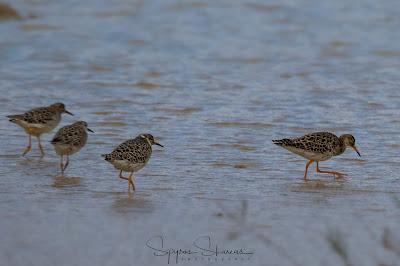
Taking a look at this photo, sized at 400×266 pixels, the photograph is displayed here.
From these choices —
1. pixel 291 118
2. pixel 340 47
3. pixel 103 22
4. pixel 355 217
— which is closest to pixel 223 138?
pixel 291 118

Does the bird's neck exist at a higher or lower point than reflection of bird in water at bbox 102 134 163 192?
lower

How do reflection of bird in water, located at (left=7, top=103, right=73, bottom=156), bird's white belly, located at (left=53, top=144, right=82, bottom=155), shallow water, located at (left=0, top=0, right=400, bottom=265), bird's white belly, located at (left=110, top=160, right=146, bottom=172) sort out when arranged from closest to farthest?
shallow water, located at (left=0, top=0, right=400, bottom=265) → bird's white belly, located at (left=110, top=160, right=146, bottom=172) → bird's white belly, located at (left=53, top=144, right=82, bottom=155) → reflection of bird in water, located at (left=7, top=103, right=73, bottom=156)

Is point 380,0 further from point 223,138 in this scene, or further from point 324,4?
point 223,138

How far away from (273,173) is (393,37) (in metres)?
13.5

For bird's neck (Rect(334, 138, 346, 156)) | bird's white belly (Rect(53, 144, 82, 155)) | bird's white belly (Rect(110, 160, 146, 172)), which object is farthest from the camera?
bird's neck (Rect(334, 138, 346, 156))

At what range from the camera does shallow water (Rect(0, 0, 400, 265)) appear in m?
6.56

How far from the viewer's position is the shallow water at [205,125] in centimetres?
656

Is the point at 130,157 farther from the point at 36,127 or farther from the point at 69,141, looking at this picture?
the point at 36,127

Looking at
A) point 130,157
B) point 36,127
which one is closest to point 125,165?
point 130,157

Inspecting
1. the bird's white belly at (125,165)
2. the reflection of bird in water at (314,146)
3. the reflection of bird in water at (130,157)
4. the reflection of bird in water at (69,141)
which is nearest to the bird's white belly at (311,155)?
the reflection of bird in water at (314,146)

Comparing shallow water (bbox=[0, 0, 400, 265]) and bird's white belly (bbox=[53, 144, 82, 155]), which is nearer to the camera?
shallow water (bbox=[0, 0, 400, 265])

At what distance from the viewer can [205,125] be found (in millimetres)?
12688

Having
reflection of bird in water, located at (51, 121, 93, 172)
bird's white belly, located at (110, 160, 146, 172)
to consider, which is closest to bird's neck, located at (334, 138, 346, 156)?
bird's white belly, located at (110, 160, 146, 172)

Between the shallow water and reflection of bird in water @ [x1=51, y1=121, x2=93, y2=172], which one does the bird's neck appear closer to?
the shallow water
